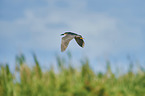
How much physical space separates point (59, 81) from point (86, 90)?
51cm

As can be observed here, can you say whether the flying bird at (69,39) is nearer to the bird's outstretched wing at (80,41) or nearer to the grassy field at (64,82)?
the bird's outstretched wing at (80,41)

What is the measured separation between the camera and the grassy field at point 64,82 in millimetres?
3268

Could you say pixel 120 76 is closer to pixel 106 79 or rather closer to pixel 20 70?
pixel 106 79

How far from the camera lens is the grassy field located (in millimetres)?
3268

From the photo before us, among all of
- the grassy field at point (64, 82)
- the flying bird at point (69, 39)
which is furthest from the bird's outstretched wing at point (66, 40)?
the grassy field at point (64, 82)

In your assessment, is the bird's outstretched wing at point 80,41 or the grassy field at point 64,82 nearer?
the bird's outstretched wing at point 80,41

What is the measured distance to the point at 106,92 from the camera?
379 centimetres

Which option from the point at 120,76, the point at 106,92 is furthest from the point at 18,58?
the point at 120,76

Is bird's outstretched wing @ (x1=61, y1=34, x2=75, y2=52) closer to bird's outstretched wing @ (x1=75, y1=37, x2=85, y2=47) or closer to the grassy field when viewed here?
bird's outstretched wing @ (x1=75, y1=37, x2=85, y2=47)

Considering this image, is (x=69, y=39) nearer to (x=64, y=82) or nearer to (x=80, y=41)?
(x=80, y=41)

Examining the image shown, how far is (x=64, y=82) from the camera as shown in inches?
139

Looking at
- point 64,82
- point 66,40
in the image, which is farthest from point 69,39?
point 64,82

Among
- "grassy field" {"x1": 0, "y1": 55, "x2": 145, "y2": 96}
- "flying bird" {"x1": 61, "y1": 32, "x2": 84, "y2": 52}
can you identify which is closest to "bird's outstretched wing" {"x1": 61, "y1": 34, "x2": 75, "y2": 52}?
"flying bird" {"x1": 61, "y1": 32, "x2": 84, "y2": 52}

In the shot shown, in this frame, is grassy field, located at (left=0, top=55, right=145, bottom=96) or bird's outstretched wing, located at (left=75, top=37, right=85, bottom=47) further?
grassy field, located at (left=0, top=55, right=145, bottom=96)
